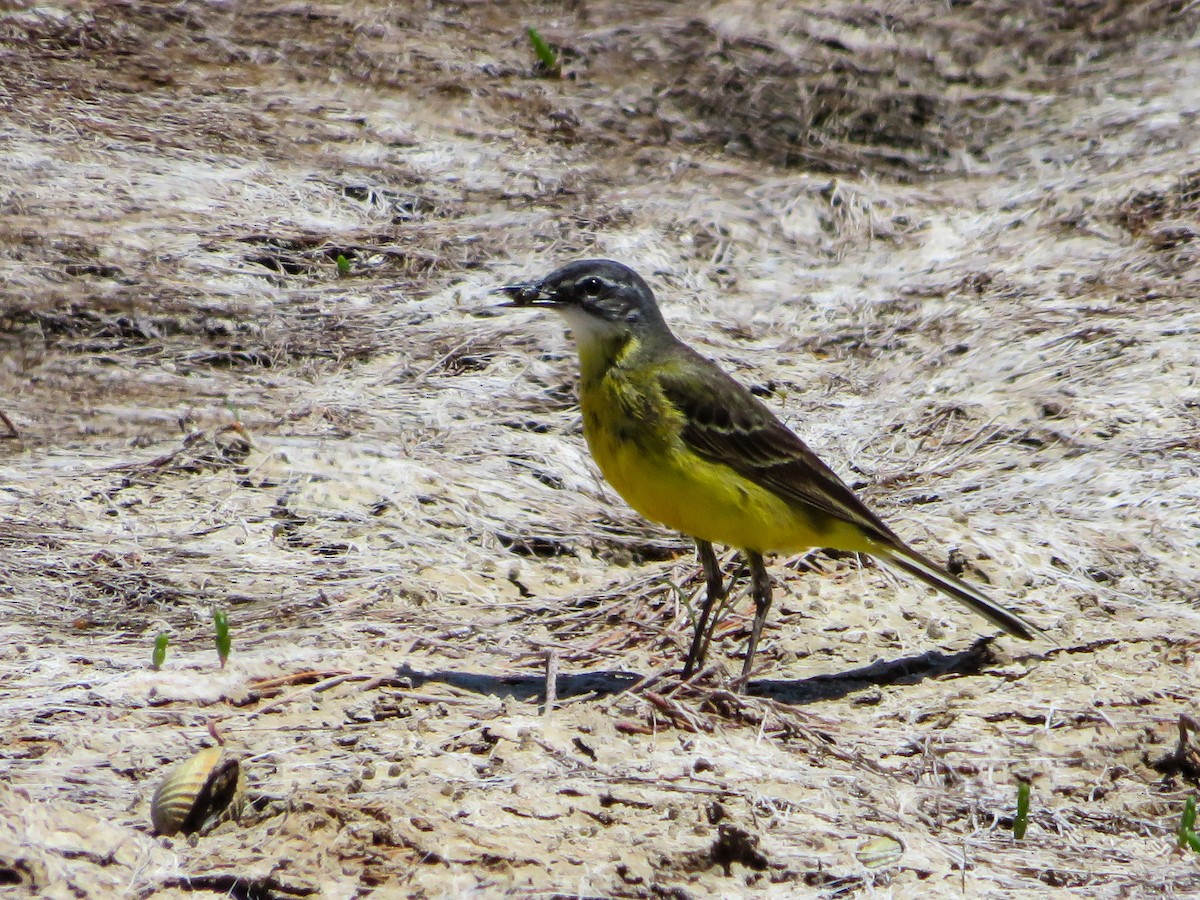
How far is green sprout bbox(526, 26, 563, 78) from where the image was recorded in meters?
13.0

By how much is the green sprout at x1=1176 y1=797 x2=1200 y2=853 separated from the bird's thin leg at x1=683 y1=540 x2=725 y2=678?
210 centimetres

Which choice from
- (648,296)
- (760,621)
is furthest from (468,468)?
(760,621)

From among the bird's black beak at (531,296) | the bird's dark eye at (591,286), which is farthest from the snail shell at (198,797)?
the bird's dark eye at (591,286)

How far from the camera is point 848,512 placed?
6980 millimetres

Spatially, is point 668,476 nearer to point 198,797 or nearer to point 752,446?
point 752,446

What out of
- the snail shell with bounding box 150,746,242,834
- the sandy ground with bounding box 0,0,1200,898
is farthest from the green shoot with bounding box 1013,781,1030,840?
the snail shell with bounding box 150,746,242,834

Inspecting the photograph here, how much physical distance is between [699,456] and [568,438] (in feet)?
8.25

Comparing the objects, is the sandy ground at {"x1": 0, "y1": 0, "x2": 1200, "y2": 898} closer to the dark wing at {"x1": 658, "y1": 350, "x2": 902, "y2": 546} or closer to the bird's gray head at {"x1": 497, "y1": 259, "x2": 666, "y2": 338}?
the dark wing at {"x1": 658, "y1": 350, "x2": 902, "y2": 546}

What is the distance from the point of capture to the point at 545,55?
13.1 m

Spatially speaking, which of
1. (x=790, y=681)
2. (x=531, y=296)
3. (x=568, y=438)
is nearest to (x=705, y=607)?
(x=790, y=681)

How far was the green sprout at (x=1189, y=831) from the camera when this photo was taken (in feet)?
16.7

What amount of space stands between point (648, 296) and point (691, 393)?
75 cm

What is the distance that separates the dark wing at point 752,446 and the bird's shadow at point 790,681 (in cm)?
59

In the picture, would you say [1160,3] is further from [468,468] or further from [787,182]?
[468,468]
